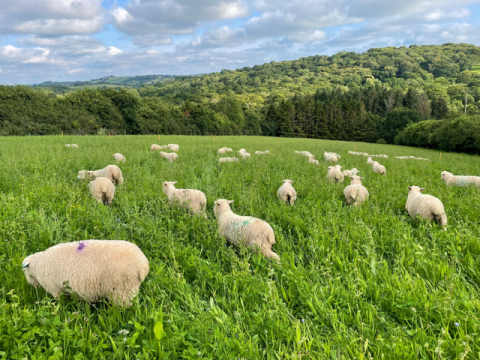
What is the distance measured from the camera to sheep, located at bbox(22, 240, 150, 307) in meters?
2.79

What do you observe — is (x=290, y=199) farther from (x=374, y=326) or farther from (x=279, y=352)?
(x=279, y=352)

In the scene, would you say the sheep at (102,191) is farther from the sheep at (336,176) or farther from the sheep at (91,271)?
the sheep at (336,176)

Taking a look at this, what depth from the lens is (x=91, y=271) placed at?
281 cm

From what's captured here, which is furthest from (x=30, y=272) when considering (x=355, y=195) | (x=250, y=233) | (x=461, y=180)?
(x=461, y=180)

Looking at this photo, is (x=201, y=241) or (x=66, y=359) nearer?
(x=66, y=359)

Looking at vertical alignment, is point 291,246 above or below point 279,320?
below

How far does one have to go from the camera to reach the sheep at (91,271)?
9.14 feet

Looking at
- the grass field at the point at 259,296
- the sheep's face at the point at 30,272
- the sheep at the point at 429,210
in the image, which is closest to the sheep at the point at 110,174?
the grass field at the point at 259,296

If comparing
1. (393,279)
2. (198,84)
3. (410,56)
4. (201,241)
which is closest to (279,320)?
(393,279)

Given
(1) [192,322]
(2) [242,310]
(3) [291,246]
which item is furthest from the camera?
(3) [291,246]

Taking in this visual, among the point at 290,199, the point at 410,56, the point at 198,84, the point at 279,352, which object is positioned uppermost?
the point at 410,56

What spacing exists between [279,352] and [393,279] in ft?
5.67

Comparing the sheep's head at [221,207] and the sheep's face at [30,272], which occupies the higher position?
the sheep's face at [30,272]

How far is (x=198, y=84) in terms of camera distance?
145 m
